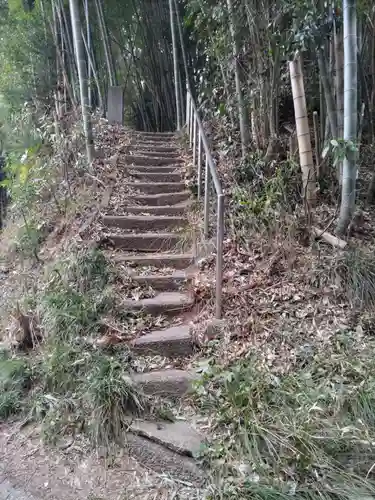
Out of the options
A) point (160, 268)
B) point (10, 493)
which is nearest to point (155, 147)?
point (160, 268)

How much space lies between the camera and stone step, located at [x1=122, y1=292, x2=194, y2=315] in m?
3.20

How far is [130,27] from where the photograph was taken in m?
8.73

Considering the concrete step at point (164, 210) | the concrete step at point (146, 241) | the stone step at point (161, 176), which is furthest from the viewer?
the stone step at point (161, 176)

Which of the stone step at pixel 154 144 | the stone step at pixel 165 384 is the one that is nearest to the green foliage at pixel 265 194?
the stone step at pixel 165 384

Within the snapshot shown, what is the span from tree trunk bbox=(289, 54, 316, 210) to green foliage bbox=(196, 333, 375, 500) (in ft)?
4.86

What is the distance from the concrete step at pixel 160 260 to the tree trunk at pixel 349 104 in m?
1.48

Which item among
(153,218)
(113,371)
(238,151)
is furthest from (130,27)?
(113,371)

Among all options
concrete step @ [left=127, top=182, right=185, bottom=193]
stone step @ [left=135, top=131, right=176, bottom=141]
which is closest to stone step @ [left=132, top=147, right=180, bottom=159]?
stone step @ [left=135, top=131, right=176, bottom=141]

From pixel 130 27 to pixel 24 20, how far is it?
225cm

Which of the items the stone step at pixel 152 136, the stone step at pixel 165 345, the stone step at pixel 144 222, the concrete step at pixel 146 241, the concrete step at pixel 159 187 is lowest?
the stone step at pixel 165 345

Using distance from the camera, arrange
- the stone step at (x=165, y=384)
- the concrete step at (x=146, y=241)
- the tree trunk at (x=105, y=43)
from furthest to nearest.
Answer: the tree trunk at (x=105, y=43) → the concrete step at (x=146, y=241) → the stone step at (x=165, y=384)

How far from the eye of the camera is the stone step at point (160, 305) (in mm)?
3201

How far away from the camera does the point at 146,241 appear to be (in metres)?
4.09

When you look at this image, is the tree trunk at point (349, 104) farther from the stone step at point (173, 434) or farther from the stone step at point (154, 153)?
the stone step at point (154, 153)
